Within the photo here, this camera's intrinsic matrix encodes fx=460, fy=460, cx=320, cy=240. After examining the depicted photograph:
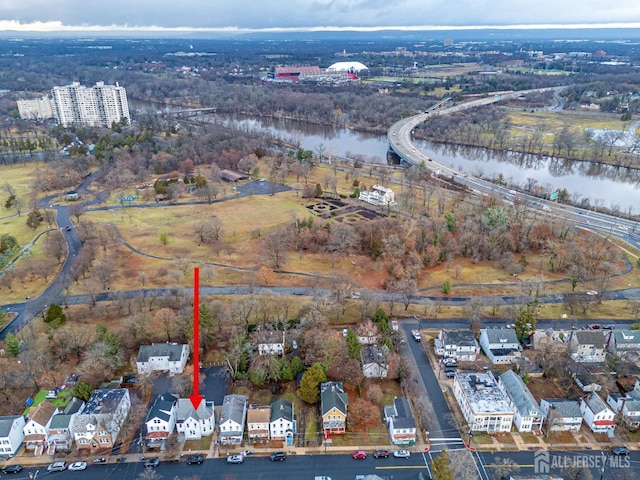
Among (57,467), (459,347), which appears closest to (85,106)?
(57,467)

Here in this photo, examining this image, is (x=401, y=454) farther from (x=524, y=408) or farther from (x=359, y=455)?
(x=524, y=408)

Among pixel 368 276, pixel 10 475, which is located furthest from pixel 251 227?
pixel 10 475

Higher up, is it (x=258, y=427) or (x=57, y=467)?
(x=258, y=427)

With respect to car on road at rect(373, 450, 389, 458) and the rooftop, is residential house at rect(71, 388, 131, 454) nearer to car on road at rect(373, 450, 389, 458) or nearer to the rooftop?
car on road at rect(373, 450, 389, 458)

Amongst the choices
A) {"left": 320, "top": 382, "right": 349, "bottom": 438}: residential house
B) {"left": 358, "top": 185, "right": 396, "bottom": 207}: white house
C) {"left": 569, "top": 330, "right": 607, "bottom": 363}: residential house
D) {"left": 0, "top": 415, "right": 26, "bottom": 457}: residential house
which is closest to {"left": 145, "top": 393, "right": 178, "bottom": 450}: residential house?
{"left": 0, "top": 415, "right": 26, "bottom": 457}: residential house

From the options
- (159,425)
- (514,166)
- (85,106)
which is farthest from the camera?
(85,106)

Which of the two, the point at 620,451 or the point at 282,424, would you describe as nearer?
the point at 620,451

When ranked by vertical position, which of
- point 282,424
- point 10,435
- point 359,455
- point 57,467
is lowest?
point 57,467
